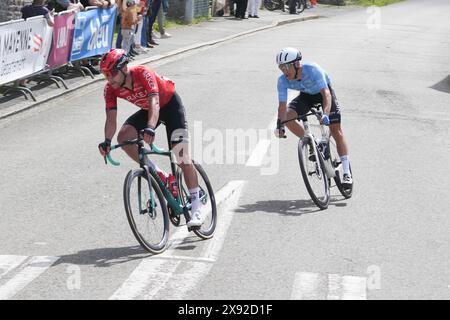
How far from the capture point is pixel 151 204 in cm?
867

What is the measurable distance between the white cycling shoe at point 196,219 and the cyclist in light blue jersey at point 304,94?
1.98 meters

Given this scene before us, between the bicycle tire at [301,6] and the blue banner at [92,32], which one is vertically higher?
the blue banner at [92,32]

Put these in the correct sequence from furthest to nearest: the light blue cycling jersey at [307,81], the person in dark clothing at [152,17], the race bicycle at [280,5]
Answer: the race bicycle at [280,5], the person in dark clothing at [152,17], the light blue cycling jersey at [307,81]

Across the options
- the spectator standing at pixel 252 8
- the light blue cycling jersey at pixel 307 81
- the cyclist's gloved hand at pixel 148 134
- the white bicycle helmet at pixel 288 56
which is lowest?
the spectator standing at pixel 252 8

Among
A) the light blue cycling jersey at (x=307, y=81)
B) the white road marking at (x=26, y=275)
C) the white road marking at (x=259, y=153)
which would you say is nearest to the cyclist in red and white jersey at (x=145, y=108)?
the white road marking at (x=26, y=275)

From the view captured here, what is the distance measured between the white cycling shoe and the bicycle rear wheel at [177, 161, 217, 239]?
0.07 metres

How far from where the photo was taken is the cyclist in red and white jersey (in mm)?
8523

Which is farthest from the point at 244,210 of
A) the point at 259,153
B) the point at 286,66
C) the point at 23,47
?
the point at 23,47

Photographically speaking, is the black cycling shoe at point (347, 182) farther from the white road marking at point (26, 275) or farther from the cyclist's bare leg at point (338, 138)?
the white road marking at point (26, 275)

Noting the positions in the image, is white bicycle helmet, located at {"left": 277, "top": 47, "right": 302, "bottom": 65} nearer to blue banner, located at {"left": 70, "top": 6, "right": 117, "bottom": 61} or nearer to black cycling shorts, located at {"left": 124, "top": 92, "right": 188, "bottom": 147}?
black cycling shorts, located at {"left": 124, "top": 92, "right": 188, "bottom": 147}

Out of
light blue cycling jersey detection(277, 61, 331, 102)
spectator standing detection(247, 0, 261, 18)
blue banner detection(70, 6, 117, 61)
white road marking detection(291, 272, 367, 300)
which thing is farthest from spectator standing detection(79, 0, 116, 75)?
spectator standing detection(247, 0, 261, 18)

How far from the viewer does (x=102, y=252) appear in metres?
8.70

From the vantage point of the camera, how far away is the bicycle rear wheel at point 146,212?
8406mm
